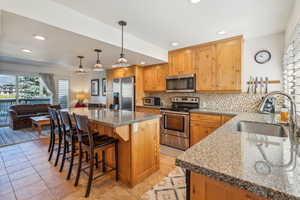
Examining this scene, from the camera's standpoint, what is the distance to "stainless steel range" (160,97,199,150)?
3.31 metres

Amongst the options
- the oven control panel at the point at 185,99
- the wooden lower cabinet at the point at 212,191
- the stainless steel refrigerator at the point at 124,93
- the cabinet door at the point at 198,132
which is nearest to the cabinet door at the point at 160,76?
the oven control panel at the point at 185,99

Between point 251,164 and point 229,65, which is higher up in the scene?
point 229,65

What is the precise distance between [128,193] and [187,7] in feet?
8.72

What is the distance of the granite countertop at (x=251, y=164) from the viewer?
58 cm

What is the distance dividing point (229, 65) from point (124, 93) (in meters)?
3.04

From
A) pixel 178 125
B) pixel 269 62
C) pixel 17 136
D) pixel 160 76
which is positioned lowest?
pixel 17 136

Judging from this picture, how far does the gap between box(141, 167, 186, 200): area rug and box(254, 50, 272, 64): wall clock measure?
2.80m

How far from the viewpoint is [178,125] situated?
3416 mm

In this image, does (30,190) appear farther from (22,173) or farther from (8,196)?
(22,173)

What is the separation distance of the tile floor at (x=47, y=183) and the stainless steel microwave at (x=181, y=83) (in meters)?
1.73

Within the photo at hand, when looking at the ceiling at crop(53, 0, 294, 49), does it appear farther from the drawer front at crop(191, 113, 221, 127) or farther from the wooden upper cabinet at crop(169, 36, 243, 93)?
the drawer front at crop(191, 113, 221, 127)

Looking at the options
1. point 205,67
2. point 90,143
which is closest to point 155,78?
point 205,67

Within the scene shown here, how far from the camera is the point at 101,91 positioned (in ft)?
21.8

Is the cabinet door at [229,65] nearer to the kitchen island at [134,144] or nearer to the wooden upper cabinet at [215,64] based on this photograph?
the wooden upper cabinet at [215,64]
